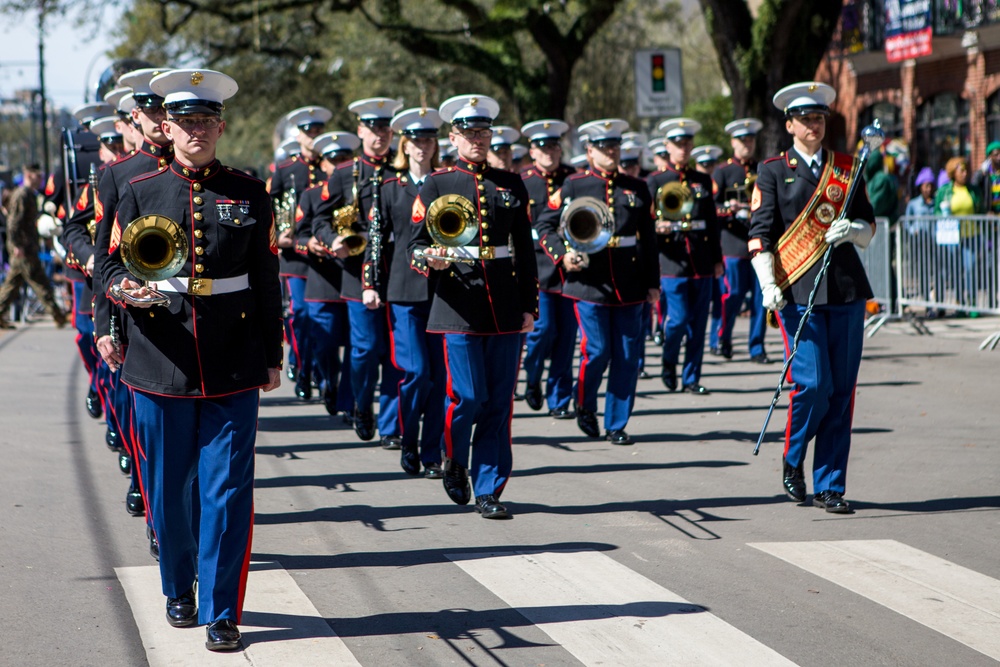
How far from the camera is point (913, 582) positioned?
601 centimetres

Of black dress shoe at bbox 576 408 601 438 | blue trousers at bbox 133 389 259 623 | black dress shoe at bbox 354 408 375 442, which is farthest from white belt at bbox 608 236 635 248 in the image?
blue trousers at bbox 133 389 259 623

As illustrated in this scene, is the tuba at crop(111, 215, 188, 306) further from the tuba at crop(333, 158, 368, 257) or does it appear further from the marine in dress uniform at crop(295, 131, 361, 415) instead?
the marine in dress uniform at crop(295, 131, 361, 415)

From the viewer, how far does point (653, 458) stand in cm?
927

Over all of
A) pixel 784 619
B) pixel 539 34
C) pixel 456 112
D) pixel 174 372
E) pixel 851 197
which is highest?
pixel 539 34

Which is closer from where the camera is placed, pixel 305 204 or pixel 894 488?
pixel 894 488

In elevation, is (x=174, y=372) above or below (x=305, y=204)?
below

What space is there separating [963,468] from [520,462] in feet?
9.17

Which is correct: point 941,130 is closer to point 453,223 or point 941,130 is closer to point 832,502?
point 832,502

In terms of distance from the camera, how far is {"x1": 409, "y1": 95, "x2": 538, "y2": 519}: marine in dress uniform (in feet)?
24.7

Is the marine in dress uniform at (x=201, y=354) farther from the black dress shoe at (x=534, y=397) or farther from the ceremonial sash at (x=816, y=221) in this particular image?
the black dress shoe at (x=534, y=397)

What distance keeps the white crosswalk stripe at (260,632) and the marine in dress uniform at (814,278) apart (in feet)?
9.75

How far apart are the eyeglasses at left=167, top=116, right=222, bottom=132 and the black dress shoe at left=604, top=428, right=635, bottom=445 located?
517 cm

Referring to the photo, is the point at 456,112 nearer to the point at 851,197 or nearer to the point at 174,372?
the point at 851,197

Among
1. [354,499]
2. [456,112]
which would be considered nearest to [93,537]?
[354,499]
